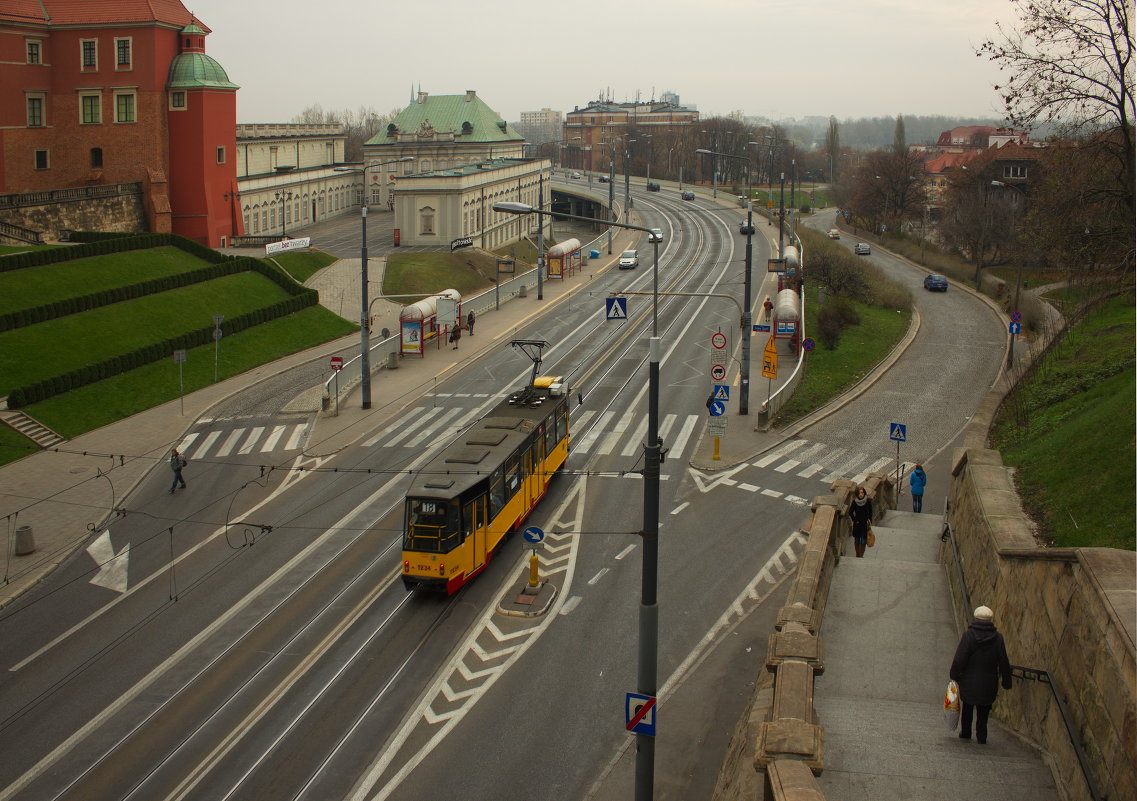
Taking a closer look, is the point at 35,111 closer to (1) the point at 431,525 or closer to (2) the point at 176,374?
(2) the point at 176,374

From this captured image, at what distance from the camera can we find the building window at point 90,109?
2522 inches

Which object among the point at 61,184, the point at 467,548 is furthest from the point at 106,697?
the point at 61,184

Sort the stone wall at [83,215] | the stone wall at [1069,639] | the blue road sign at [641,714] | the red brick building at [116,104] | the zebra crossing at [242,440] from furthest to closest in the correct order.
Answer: the red brick building at [116,104] < the stone wall at [83,215] < the zebra crossing at [242,440] < the blue road sign at [641,714] < the stone wall at [1069,639]

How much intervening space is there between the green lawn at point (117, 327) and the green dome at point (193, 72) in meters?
16.1

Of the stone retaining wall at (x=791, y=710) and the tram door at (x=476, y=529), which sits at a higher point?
the stone retaining wall at (x=791, y=710)

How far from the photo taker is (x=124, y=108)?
64250 millimetres

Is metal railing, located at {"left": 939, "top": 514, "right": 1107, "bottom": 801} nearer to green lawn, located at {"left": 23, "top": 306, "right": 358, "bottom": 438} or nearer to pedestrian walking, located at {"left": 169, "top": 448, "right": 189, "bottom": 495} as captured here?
pedestrian walking, located at {"left": 169, "top": 448, "right": 189, "bottom": 495}

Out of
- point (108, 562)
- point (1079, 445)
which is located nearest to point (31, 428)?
point (108, 562)

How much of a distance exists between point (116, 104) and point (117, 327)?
84.7 feet

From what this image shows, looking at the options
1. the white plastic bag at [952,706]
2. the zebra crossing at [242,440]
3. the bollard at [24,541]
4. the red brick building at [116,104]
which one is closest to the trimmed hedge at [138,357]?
the zebra crossing at [242,440]

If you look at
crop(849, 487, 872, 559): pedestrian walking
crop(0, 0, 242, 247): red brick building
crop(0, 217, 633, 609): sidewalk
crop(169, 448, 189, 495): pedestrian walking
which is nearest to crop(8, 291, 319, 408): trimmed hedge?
crop(0, 217, 633, 609): sidewalk

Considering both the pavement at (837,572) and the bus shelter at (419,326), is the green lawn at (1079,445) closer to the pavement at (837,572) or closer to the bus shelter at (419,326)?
the pavement at (837,572)

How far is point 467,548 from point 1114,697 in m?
15.4

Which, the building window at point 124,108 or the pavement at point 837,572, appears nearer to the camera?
the pavement at point 837,572
